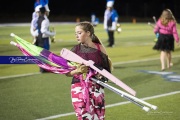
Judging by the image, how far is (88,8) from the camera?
5750 centimetres

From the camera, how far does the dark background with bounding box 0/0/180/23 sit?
5291 cm

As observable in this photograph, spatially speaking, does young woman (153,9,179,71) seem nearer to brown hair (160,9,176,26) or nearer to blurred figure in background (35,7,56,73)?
brown hair (160,9,176,26)

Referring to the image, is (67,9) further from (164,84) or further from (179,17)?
(164,84)

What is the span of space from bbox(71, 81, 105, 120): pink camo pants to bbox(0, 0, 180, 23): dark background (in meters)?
47.5

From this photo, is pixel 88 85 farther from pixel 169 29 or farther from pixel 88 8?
pixel 88 8

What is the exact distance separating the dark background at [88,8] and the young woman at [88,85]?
47.4m

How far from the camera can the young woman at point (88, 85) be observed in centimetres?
503

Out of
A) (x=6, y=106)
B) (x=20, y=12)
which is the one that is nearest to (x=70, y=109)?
(x=6, y=106)

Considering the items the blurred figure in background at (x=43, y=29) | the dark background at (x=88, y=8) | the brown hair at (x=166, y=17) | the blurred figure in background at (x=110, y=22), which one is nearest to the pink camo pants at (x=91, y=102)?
the blurred figure in background at (x=43, y=29)

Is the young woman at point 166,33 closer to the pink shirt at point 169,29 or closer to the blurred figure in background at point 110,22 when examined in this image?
the pink shirt at point 169,29

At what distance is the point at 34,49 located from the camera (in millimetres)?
5160

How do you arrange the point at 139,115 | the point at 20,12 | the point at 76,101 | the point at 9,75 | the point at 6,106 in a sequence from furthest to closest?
the point at 20,12 < the point at 9,75 < the point at 6,106 < the point at 139,115 < the point at 76,101

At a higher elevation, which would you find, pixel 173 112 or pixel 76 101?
pixel 76 101

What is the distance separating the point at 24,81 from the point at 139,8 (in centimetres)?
4932
